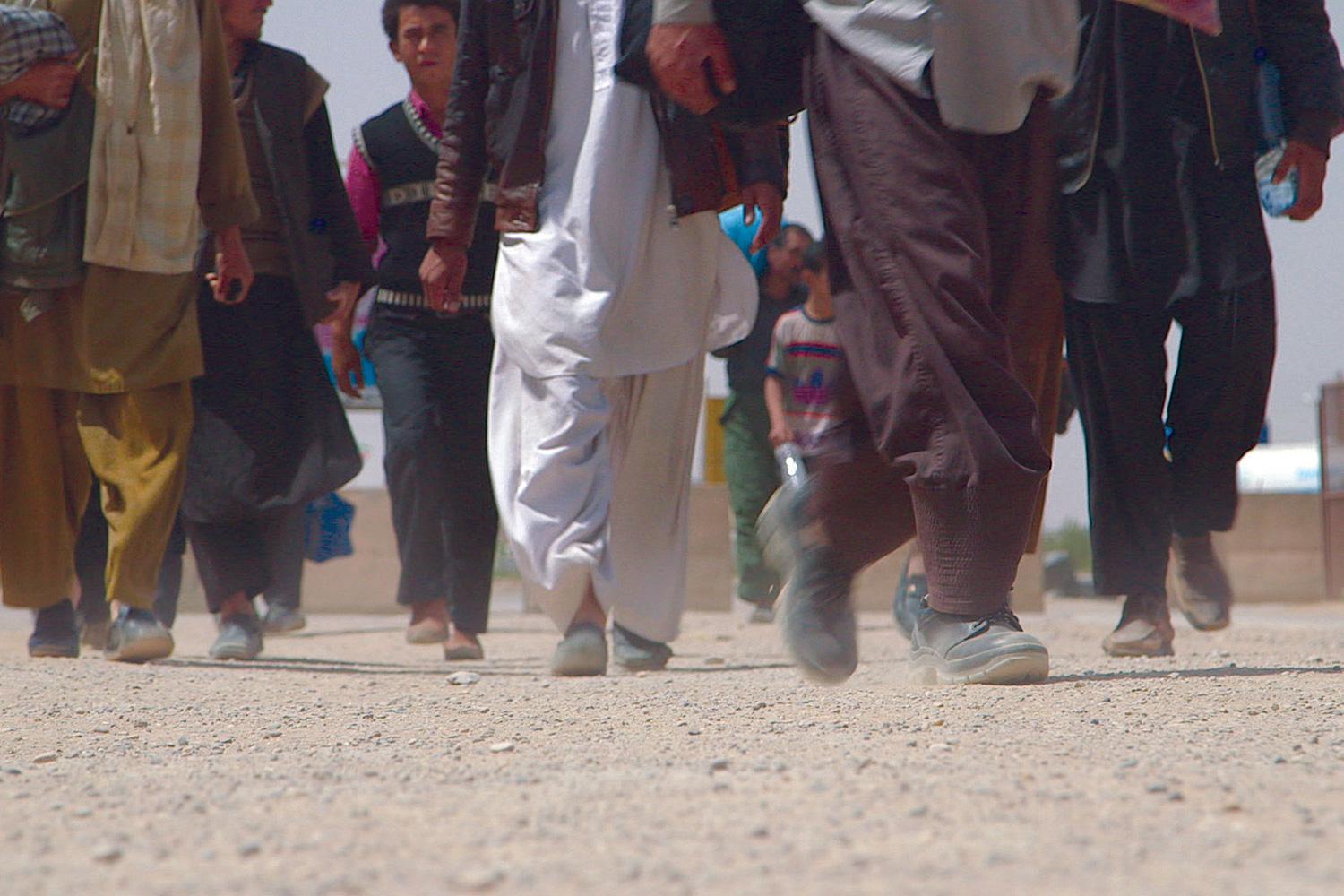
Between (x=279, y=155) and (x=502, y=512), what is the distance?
1.51 meters

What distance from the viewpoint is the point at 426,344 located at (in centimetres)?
506

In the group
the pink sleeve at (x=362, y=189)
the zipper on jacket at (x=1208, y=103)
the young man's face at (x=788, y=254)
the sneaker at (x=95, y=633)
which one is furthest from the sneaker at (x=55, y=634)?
the young man's face at (x=788, y=254)

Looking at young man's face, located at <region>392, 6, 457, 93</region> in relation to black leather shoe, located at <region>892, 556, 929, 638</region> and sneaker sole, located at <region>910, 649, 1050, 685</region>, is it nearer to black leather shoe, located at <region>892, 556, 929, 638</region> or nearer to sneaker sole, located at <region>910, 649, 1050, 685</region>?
black leather shoe, located at <region>892, 556, 929, 638</region>

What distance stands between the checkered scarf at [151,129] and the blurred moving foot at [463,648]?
1365 millimetres

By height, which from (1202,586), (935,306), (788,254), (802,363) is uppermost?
(788,254)

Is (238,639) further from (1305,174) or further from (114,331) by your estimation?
(1305,174)

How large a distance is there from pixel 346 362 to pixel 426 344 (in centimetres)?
30

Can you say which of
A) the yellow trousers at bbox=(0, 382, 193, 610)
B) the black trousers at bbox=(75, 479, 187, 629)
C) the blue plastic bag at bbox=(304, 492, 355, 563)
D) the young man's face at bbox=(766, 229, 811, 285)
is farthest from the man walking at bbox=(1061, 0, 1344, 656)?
the blue plastic bag at bbox=(304, 492, 355, 563)

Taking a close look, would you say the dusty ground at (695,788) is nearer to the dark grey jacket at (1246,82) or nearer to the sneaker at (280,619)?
the dark grey jacket at (1246,82)

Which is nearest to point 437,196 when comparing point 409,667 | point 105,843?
point 409,667

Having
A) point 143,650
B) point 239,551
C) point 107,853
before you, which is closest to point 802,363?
point 239,551

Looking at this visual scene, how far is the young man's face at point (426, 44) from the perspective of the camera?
5156mm

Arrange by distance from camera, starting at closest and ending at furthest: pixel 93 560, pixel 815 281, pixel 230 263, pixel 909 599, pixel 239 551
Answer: pixel 230 263
pixel 239 551
pixel 909 599
pixel 93 560
pixel 815 281

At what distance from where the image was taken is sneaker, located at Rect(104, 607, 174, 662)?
426 centimetres
